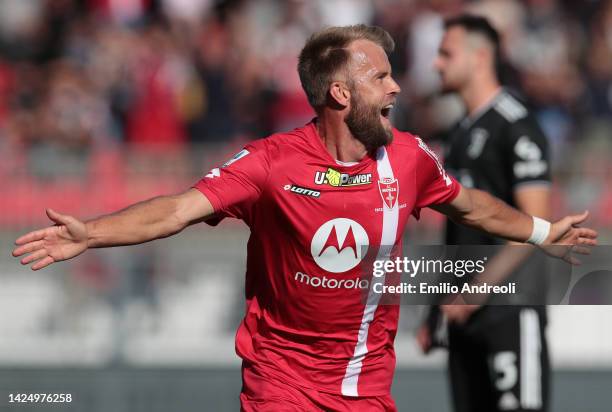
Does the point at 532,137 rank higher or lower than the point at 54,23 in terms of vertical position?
lower

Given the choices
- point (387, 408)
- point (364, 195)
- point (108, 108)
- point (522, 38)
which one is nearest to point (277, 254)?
point (364, 195)

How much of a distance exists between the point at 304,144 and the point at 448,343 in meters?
2.23

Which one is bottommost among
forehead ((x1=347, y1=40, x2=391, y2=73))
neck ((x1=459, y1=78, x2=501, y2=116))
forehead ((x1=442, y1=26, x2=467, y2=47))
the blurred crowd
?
forehead ((x1=347, y1=40, x2=391, y2=73))

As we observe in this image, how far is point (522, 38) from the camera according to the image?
1493cm

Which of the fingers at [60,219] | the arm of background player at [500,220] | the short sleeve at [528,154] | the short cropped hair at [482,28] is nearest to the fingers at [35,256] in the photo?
the fingers at [60,219]

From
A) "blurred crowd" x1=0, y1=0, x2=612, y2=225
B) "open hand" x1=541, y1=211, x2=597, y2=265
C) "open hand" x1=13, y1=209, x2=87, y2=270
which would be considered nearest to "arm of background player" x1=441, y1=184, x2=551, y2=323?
"open hand" x1=541, y1=211, x2=597, y2=265

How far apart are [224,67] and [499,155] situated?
26.2 feet

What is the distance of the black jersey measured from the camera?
6984mm

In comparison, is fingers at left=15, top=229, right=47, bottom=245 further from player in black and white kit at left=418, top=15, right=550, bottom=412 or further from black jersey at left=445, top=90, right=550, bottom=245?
black jersey at left=445, top=90, right=550, bottom=245

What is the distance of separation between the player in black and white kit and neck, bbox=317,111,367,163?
5.25ft

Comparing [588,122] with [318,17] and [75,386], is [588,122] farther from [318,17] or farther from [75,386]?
[75,386]

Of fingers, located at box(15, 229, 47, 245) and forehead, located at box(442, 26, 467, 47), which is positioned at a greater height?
forehead, located at box(442, 26, 467, 47)

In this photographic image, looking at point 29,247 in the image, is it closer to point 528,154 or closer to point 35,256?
point 35,256

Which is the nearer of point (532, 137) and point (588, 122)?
point (532, 137)
